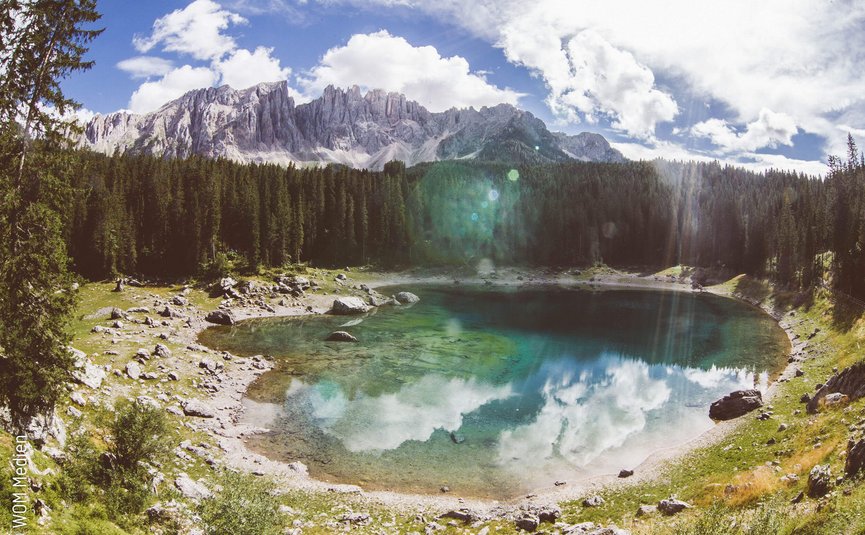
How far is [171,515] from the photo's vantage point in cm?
1917

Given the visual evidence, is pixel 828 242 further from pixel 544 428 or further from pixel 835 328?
pixel 544 428

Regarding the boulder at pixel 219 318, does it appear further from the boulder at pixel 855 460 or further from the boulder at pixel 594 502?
the boulder at pixel 855 460

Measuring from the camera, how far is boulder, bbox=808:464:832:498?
61.3 ft

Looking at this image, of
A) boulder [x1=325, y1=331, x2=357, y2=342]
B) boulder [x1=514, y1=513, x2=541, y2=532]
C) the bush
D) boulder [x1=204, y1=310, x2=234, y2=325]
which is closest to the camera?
the bush

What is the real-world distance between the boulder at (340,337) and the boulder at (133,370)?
84.5ft

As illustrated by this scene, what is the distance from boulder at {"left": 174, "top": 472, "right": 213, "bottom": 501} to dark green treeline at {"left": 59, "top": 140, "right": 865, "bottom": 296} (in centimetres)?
4037

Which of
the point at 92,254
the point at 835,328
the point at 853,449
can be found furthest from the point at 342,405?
the point at 92,254

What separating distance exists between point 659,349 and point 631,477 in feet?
131

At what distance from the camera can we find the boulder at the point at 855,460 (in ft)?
60.0

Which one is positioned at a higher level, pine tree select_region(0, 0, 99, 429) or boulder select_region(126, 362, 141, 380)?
pine tree select_region(0, 0, 99, 429)

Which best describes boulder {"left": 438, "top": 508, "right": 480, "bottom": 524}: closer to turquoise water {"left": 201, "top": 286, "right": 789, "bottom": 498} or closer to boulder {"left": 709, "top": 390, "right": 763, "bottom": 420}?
turquoise water {"left": 201, "top": 286, "right": 789, "bottom": 498}

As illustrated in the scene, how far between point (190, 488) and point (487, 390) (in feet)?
95.7

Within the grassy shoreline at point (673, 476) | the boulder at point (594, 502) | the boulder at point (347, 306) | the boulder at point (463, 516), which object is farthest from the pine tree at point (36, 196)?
the boulder at point (347, 306)

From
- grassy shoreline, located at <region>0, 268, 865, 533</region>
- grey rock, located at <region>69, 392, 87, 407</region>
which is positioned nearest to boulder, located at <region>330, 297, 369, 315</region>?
grassy shoreline, located at <region>0, 268, 865, 533</region>
